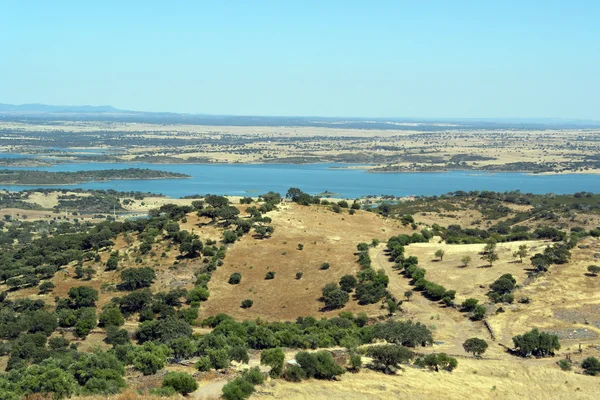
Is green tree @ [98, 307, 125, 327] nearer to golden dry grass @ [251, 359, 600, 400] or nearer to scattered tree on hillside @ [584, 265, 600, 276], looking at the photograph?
golden dry grass @ [251, 359, 600, 400]

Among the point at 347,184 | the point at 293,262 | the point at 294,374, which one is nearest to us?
the point at 294,374

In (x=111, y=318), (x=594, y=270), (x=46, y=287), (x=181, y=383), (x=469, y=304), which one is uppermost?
(x=181, y=383)

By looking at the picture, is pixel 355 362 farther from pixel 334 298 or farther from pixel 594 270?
pixel 594 270

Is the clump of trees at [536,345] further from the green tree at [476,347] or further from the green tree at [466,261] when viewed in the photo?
the green tree at [466,261]

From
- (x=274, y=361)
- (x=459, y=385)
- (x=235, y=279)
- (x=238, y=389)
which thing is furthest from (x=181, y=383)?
(x=235, y=279)

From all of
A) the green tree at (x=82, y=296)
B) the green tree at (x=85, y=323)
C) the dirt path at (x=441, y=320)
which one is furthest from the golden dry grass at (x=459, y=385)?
the green tree at (x=82, y=296)

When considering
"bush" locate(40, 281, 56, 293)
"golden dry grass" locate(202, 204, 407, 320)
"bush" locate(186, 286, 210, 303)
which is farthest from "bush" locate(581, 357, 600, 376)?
"bush" locate(40, 281, 56, 293)

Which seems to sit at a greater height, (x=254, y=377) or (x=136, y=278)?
(x=254, y=377)
